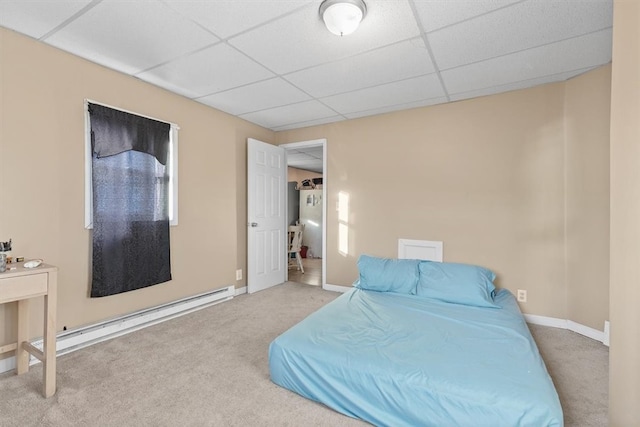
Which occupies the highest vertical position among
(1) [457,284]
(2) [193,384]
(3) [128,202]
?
(3) [128,202]

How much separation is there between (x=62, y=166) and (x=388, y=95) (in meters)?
3.03

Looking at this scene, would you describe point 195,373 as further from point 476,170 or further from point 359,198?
point 476,170

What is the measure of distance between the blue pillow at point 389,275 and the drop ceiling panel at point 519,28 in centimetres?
194

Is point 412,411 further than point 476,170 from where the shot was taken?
No

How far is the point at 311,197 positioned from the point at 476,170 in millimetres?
4789

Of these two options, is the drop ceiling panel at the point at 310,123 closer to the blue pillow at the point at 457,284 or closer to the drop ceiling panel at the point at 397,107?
the drop ceiling panel at the point at 397,107

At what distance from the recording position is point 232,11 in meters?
1.82

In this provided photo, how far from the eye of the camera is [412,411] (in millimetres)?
1470

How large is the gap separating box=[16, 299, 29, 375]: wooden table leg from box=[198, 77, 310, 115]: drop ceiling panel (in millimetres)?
2418

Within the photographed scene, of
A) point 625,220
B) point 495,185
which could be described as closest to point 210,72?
point 625,220

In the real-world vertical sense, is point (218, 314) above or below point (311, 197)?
below

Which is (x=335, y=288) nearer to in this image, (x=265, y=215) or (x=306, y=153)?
(x=265, y=215)

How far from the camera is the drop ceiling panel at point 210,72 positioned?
2.35 m

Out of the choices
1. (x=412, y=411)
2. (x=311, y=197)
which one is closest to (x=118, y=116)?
(x=412, y=411)
